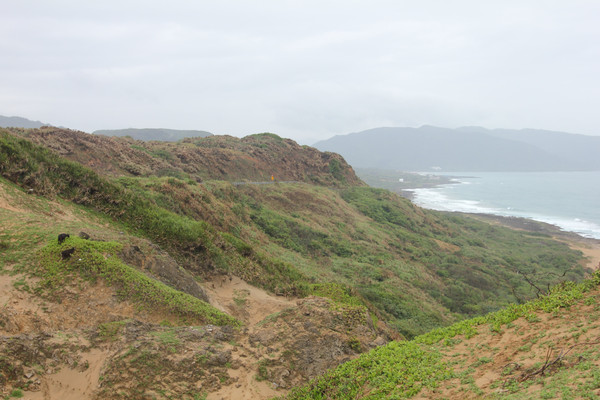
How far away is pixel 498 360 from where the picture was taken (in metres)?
6.31

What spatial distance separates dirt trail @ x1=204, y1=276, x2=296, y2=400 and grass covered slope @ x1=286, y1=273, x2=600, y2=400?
889 millimetres

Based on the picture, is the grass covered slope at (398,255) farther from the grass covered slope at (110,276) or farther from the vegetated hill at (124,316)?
the grass covered slope at (110,276)

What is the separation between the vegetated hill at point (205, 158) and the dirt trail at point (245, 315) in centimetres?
1440

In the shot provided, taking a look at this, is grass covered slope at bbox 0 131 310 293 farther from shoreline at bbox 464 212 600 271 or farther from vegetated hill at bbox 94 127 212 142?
vegetated hill at bbox 94 127 212 142

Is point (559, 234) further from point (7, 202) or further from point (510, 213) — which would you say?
point (7, 202)

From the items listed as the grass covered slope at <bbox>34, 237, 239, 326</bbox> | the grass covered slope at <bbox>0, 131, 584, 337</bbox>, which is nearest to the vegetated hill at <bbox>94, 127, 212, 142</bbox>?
the grass covered slope at <bbox>0, 131, 584, 337</bbox>

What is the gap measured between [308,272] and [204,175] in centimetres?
1793

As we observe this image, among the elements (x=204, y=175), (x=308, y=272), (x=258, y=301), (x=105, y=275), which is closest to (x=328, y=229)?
(x=308, y=272)

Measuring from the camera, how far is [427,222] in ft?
145

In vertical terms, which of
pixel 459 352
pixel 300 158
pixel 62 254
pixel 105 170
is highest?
pixel 300 158

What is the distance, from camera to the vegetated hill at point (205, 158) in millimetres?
22945

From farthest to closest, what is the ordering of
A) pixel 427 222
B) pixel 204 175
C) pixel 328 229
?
pixel 427 222, pixel 204 175, pixel 328 229

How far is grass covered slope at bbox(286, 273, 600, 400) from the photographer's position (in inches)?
205

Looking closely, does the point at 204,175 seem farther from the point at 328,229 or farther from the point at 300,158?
the point at 300,158
